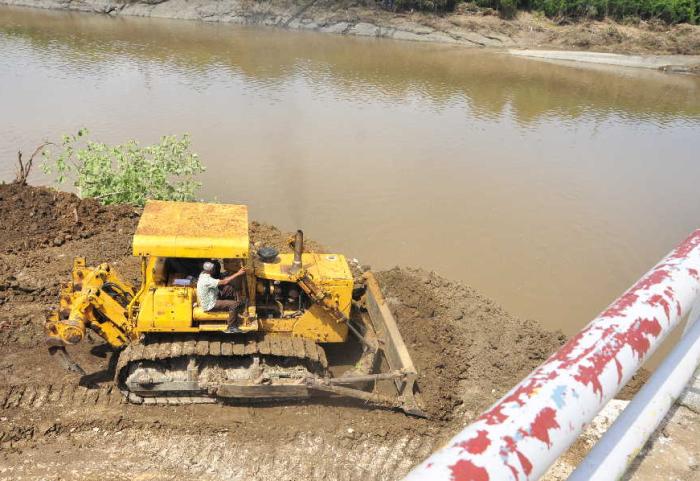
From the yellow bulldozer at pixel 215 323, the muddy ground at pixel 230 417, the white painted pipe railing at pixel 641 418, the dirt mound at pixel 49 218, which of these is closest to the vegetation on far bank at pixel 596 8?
the dirt mound at pixel 49 218

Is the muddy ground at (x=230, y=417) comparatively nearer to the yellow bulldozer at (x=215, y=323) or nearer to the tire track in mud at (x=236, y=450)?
the tire track in mud at (x=236, y=450)

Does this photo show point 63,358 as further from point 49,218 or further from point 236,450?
point 49,218

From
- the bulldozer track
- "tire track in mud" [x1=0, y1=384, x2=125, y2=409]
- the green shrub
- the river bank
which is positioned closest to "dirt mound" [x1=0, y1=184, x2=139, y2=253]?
the green shrub

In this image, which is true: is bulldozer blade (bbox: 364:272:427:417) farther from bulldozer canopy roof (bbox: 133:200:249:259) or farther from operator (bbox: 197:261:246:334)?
bulldozer canopy roof (bbox: 133:200:249:259)

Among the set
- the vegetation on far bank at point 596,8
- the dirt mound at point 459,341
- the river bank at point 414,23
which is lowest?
the dirt mound at point 459,341

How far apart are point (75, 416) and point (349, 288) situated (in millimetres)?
3586

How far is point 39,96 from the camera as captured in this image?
19000 mm

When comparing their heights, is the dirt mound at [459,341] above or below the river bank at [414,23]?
below

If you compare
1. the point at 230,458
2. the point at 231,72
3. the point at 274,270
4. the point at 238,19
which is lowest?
the point at 230,458

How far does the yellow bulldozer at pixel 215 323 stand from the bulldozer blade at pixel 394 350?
0.02 meters

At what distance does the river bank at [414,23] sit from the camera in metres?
38.3

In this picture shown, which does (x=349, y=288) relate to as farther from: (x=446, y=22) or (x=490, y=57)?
(x=446, y=22)

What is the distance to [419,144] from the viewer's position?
A: 17812 millimetres

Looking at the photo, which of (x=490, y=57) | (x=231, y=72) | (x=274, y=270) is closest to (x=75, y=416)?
(x=274, y=270)
